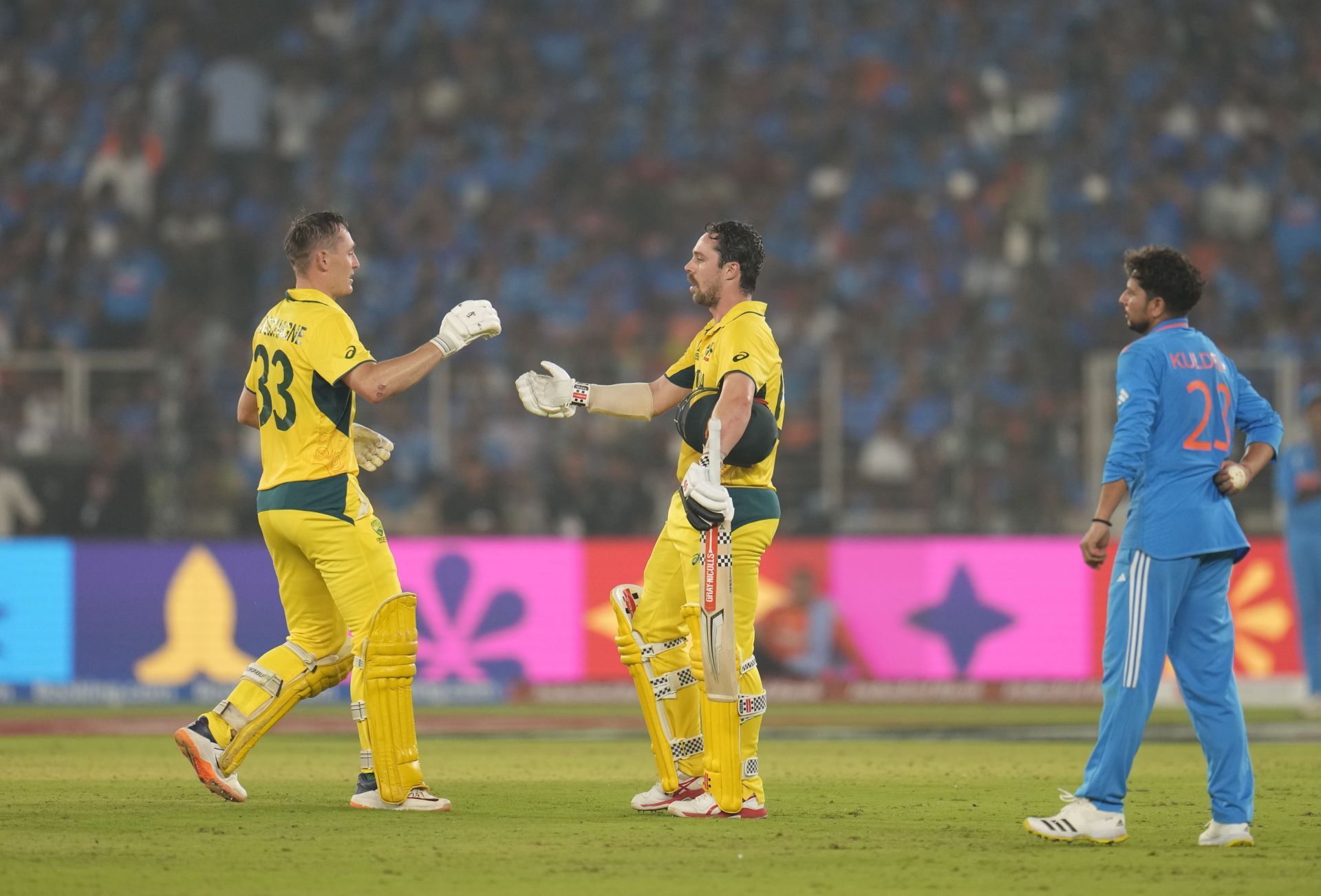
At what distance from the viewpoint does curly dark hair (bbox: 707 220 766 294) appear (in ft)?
25.0

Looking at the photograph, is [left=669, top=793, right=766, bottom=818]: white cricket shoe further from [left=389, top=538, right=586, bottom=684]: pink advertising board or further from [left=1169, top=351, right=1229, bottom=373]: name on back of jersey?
[left=389, top=538, right=586, bottom=684]: pink advertising board

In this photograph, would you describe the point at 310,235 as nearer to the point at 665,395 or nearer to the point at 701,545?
the point at 665,395

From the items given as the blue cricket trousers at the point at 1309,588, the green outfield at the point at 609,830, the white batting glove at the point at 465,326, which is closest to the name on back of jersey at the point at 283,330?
the white batting glove at the point at 465,326

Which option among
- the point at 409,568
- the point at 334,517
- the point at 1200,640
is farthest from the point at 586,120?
the point at 1200,640

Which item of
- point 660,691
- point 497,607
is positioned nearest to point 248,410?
point 660,691

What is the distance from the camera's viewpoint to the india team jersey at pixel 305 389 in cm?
768

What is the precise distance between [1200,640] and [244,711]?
4.08 meters

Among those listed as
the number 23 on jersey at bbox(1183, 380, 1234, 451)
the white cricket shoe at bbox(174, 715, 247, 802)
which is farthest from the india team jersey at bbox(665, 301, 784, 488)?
the white cricket shoe at bbox(174, 715, 247, 802)

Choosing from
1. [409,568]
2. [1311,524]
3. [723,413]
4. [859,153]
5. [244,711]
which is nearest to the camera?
[723,413]

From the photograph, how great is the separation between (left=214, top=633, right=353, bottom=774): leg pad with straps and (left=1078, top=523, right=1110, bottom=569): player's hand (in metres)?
3.28

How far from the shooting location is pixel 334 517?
304 inches

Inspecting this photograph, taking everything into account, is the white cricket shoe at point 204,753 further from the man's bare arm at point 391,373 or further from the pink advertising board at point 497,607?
the pink advertising board at point 497,607

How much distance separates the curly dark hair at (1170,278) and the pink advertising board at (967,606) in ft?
27.5

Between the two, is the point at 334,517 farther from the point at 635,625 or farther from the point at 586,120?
the point at 586,120
